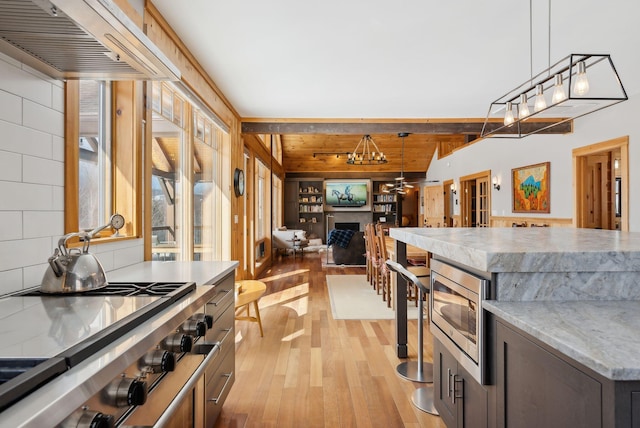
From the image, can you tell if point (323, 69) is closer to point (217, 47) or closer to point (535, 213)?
point (217, 47)

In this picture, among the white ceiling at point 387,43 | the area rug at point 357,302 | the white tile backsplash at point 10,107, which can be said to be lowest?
the area rug at point 357,302

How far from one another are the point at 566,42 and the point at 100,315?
3.70 meters

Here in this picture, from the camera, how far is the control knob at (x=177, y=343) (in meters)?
1.16

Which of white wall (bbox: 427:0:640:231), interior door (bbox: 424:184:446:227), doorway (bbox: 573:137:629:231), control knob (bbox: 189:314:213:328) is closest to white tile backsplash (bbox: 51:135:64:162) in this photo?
control knob (bbox: 189:314:213:328)

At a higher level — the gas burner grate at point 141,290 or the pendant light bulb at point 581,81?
the pendant light bulb at point 581,81

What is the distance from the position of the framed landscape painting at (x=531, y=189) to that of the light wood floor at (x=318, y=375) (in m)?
3.85

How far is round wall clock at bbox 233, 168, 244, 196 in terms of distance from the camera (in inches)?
184

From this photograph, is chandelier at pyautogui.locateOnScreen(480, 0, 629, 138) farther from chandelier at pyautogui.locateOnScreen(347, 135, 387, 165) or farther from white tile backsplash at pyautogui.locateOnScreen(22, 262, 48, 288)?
chandelier at pyautogui.locateOnScreen(347, 135, 387, 165)

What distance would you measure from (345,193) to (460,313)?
1067 cm

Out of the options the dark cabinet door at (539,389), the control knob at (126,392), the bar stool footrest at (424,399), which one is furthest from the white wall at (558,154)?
the control knob at (126,392)

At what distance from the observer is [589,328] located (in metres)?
1.00

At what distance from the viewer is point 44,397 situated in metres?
0.65

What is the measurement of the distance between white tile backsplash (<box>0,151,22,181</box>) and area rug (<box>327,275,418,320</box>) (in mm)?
3176

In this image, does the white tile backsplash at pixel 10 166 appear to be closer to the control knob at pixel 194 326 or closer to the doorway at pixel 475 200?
the control knob at pixel 194 326
